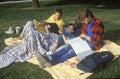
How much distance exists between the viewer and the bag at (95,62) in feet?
25.1

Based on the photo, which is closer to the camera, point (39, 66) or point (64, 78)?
point (64, 78)

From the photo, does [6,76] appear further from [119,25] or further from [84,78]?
[119,25]

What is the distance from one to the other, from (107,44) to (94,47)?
0.90m

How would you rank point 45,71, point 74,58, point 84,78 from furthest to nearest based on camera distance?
1. point 74,58
2. point 45,71
3. point 84,78

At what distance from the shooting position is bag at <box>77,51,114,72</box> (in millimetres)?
7641

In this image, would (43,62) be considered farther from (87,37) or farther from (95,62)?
(87,37)

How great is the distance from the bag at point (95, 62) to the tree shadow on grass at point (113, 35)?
94.3 inches

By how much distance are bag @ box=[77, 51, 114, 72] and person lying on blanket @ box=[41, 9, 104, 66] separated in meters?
0.63

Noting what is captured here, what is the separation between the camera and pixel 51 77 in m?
7.61

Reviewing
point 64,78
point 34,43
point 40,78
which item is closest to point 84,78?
point 64,78

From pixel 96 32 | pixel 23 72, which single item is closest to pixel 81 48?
pixel 96 32

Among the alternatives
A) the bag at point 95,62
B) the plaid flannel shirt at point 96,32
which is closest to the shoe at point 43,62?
the bag at point 95,62

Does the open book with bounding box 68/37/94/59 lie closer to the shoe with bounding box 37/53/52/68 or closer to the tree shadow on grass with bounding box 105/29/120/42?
the shoe with bounding box 37/53/52/68

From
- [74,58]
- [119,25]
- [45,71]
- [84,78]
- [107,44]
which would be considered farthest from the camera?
[119,25]
